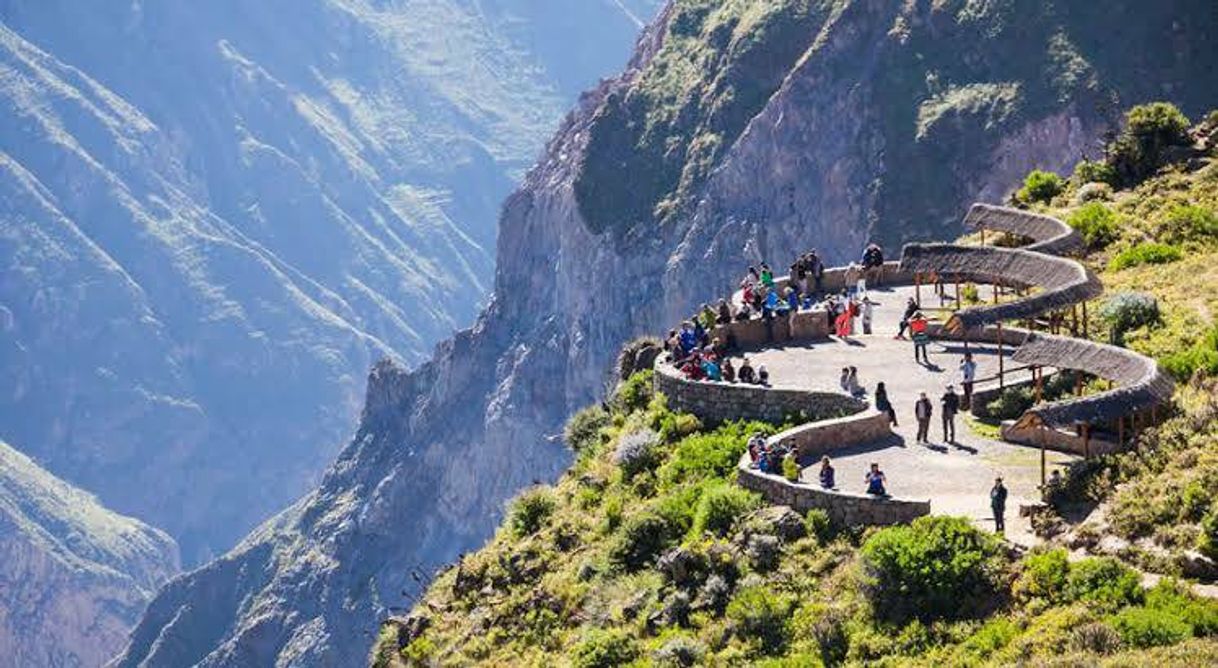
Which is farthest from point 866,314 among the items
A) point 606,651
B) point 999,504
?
point 999,504

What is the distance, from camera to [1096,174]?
85312 mm

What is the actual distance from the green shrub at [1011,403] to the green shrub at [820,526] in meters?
9.22

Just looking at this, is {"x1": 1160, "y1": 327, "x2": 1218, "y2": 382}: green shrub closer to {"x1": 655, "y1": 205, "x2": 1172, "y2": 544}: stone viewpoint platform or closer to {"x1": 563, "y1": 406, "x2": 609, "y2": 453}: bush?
{"x1": 655, "y1": 205, "x2": 1172, "y2": 544}: stone viewpoint platform

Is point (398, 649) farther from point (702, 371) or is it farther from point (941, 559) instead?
point (941, 559)

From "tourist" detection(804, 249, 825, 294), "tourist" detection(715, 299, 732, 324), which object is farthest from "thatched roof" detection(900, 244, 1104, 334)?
"tourist" detection(715, 299, 732, 324)

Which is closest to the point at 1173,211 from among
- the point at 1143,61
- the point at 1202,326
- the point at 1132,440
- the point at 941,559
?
the point at 1202,326

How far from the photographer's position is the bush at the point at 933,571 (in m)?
44.2

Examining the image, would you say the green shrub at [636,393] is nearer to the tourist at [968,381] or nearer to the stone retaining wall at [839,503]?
the tourist at [968,381]

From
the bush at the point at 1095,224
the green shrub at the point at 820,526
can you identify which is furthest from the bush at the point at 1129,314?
the green shrub at the point at 820,526

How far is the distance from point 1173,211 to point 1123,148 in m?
10.5

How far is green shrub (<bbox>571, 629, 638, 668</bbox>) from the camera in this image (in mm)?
48750

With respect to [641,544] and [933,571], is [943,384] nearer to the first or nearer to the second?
[641,544]

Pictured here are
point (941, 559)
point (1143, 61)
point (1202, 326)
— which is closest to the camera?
point (941, 559)

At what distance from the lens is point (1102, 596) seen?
137ft
